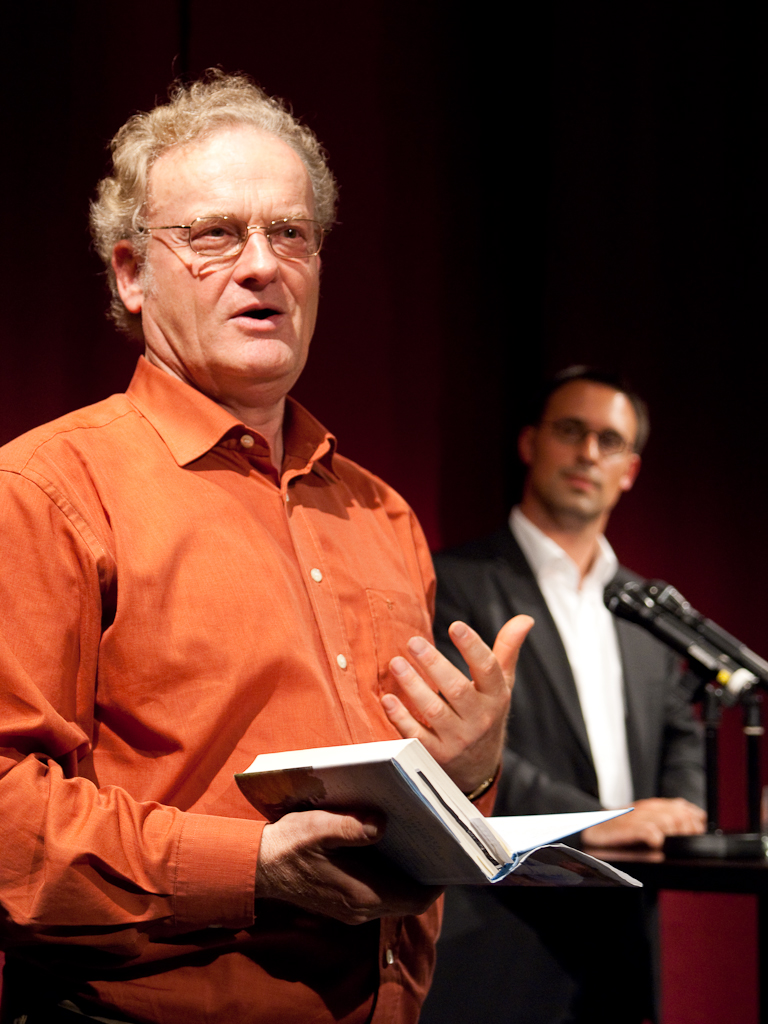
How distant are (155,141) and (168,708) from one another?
0.83 metres

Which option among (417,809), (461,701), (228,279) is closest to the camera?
(417,809)

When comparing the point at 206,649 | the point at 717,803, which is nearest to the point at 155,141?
the point at 206,649

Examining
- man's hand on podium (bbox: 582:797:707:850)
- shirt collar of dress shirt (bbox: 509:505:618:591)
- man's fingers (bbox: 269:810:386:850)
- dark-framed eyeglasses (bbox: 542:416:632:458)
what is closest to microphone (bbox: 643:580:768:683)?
man's hand on podium (bbox: 582:797:707:850)

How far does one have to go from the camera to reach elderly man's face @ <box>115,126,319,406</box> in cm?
150

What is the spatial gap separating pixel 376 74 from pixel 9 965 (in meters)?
2.53

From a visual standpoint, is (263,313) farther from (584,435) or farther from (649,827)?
(584,435)

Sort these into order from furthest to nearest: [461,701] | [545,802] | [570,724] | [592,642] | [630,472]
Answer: [630,472] → [592,642] → [570,724] → [545,802] → [461,701]

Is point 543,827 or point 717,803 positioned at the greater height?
point 543,827

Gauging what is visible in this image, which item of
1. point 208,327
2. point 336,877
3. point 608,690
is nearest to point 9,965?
point 336,877

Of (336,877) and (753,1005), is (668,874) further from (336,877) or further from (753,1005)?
(753,1005)

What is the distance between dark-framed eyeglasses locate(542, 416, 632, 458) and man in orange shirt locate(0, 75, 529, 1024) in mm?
1594

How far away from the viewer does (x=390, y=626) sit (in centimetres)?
153

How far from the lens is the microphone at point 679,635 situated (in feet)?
→ 8.00

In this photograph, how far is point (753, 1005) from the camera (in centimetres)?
354
